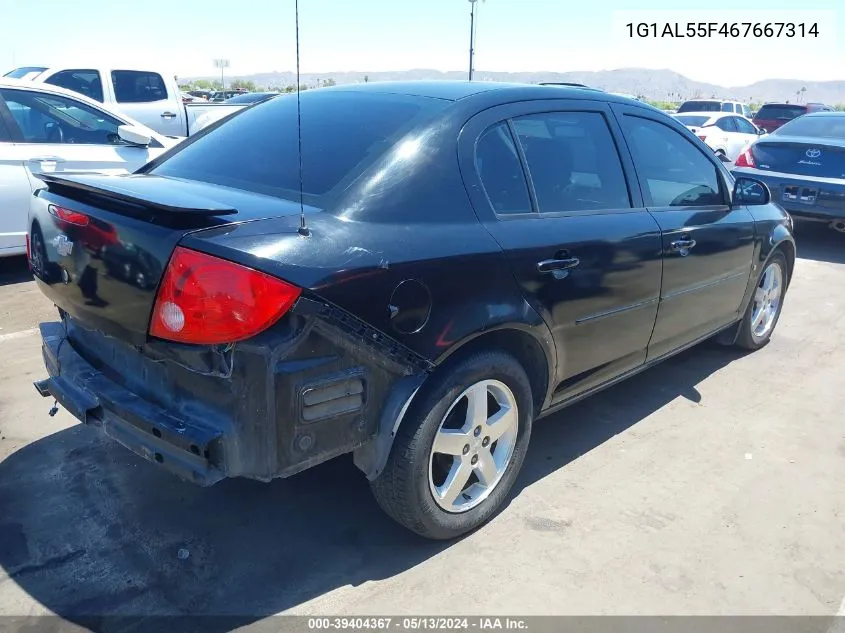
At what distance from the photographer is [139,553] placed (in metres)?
2.71

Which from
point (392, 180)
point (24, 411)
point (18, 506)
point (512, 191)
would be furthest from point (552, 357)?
point (24, 411)

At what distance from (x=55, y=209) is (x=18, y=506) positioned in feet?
4.11

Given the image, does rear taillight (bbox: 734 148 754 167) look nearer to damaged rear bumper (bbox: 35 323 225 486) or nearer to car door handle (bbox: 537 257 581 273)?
car door handle (bbox: 537 257 581 273)

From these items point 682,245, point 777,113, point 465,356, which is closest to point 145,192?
point 465,356

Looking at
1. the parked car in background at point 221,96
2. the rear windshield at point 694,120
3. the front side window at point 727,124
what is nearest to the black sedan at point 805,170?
the rear windshield at point 694,120

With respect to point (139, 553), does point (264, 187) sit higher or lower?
higher

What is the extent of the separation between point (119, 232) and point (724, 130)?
16.2 metres

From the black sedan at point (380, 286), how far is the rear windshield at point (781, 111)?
22.5 m

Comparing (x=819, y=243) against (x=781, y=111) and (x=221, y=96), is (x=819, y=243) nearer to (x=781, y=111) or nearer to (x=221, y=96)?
(x=781, y=111)

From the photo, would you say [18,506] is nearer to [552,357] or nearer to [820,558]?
[552,357]

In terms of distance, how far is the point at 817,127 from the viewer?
9.46 m

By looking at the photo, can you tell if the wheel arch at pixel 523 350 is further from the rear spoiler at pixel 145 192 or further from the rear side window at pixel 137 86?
the rear side window at pixel 137 86

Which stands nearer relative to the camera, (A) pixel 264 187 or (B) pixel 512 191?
(A) pixel 264 187

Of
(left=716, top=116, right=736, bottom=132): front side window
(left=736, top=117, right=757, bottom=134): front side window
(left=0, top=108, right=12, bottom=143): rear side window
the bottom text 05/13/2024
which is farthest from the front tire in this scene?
(left=736, top=117, right=757, bottom=134): front side window
